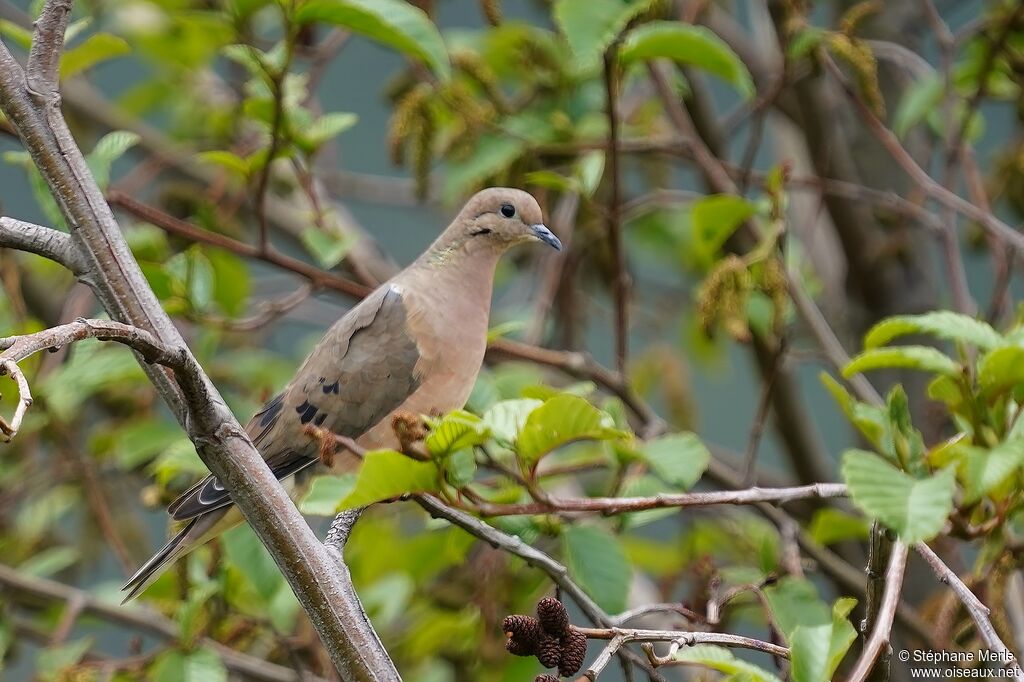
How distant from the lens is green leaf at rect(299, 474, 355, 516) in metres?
1.58

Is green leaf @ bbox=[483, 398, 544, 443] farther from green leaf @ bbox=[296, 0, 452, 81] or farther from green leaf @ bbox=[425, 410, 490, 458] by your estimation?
green leaf @ bbox=[296, 0, 452, 81]

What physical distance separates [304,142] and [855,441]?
79.3 inches

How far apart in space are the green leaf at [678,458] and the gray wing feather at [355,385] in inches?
23.3

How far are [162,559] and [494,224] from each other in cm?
103

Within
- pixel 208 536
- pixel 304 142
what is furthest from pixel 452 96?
pixel 208 536

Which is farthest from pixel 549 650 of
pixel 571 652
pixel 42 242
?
pixel 42 242

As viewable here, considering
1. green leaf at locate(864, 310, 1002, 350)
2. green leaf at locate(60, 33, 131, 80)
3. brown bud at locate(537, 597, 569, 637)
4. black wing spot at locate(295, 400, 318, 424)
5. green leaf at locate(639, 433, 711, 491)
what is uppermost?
green leaf at locate(60, 33, 131, 80)

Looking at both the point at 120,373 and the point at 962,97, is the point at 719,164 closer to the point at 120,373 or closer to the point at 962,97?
the point at 962,97

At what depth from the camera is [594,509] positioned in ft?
5.26

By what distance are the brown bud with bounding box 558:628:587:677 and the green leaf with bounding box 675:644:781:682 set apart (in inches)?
4.9

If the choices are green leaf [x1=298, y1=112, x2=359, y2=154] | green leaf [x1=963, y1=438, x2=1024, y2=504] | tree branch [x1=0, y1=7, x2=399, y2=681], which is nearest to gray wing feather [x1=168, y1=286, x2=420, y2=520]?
green leaf [x1=298, y1=112, x2=359, y2=154]

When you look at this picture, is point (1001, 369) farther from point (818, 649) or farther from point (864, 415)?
point (818, 649)

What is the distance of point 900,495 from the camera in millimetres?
1489

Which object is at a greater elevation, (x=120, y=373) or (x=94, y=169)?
(x=94, y=169)
